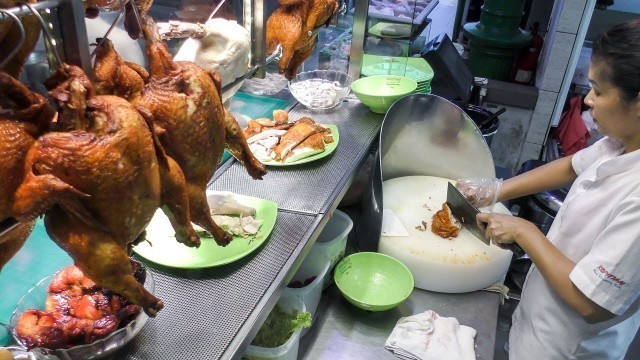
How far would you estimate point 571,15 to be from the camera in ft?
11.6

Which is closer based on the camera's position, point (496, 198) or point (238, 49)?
point (238, 49)

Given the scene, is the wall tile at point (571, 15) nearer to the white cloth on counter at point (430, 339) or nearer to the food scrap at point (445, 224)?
the food scrap at point (445, 224)

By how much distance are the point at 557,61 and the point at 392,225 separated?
2576mm

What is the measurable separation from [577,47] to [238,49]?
3132mm

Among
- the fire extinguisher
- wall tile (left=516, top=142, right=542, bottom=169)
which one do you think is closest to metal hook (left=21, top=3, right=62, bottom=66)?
wall tile (left=516, top=142, right=542, bottom=169)

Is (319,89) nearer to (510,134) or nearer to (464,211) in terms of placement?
(464,211)

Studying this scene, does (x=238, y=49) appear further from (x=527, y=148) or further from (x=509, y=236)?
(x=527, y=148)

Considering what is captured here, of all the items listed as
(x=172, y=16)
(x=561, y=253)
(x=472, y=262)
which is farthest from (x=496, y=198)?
(x=172, y=16)

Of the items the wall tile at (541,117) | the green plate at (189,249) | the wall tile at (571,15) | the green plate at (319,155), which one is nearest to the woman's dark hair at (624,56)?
the green plate at (319,155)

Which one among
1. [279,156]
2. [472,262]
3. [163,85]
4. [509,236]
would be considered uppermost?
[163,85]

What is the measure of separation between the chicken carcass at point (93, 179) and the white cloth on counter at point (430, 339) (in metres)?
1.07

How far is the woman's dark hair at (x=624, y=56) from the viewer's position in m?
1.24

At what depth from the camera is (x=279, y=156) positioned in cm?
171

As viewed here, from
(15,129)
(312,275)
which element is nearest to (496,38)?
(312,275)
